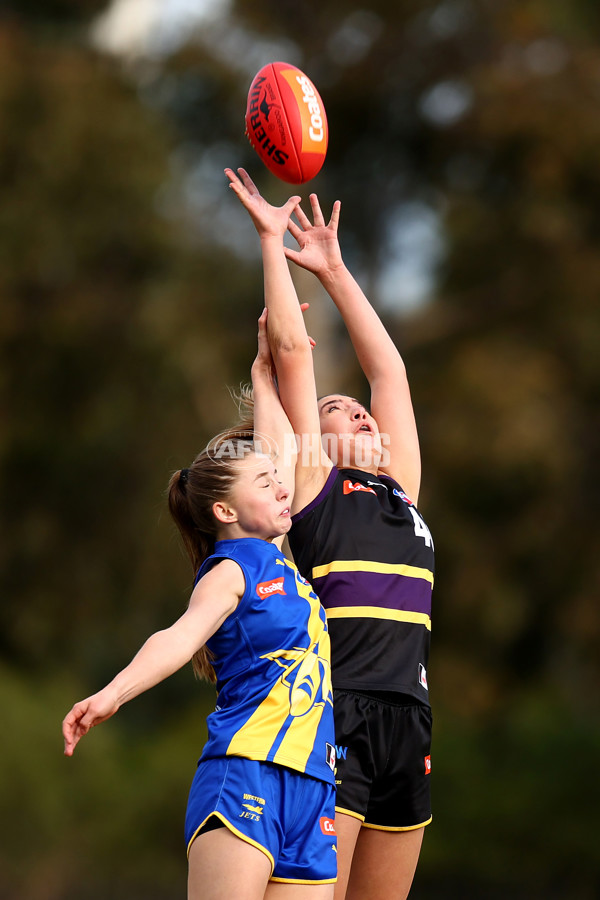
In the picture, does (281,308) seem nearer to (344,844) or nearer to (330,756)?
(330,756)

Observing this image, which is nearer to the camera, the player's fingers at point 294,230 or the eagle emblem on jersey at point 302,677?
the eagle emblem on jersey at point 302,677

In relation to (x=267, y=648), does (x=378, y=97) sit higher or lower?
higher

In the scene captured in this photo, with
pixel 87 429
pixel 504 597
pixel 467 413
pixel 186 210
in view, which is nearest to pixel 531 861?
pixel 504 597

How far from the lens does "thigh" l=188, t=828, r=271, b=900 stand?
2.63 m

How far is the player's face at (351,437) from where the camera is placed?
3.45m

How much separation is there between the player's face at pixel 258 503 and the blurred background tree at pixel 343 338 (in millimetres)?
9725

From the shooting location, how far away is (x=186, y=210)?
45.2ft

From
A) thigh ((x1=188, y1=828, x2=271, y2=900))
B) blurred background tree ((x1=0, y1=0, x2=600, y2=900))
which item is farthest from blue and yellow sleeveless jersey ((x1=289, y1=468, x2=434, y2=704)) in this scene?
blurred background tree ((x1=0, y1=0, x2=600, y2=900))

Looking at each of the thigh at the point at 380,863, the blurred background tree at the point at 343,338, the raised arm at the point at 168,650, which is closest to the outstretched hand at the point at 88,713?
the raised arm at the point at 168,650

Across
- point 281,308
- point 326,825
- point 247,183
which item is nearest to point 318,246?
point 247,183

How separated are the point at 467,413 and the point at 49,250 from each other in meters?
4.86

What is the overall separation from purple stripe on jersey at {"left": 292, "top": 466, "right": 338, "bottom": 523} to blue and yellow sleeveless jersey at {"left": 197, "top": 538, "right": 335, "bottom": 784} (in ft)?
1.03

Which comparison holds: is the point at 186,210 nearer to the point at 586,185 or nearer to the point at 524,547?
the point at 586,185

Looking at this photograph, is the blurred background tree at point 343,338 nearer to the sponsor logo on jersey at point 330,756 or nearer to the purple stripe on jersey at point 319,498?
the purple stripe on jersey at point 319,498
